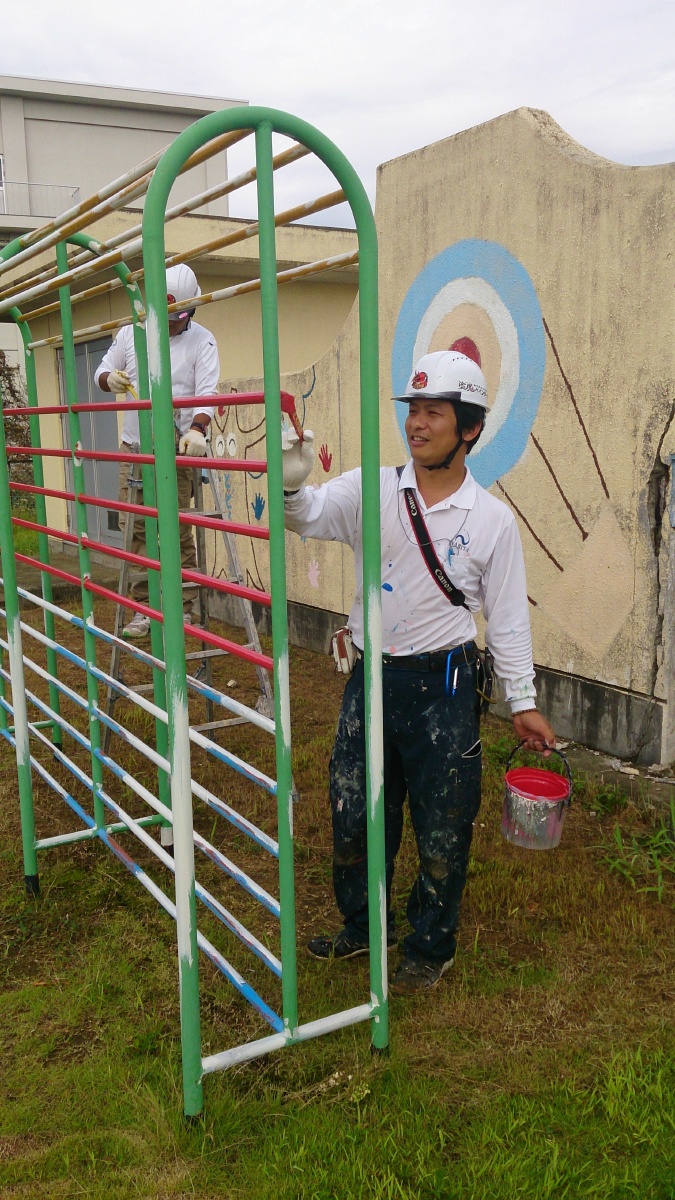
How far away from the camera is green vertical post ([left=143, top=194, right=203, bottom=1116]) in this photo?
194 centimetres

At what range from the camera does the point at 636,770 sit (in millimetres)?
4164

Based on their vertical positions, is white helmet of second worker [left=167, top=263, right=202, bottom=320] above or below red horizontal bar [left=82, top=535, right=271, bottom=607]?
above

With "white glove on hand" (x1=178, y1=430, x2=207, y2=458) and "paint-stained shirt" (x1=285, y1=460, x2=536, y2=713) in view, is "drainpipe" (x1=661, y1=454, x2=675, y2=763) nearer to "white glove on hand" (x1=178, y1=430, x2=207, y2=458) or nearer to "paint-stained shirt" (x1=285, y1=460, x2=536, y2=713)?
"paint-stained shirt" (x1=285, y1=460, x2=536, y2=713)

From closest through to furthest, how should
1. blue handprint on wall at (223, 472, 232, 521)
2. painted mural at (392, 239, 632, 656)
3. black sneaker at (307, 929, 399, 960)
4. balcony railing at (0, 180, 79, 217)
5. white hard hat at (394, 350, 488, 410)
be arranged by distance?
white hard hat at (394, 350, 488, 410) < black sneaker at (307, 929, 399, 960) < painted mural at (392, 239, 632, 656) < blue handprint on wall at (223, 472, 232, 521) < balcony railing at (0, 180, 79, 217)

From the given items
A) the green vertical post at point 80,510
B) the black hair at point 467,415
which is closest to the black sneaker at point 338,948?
the green vertical post at point 80,510

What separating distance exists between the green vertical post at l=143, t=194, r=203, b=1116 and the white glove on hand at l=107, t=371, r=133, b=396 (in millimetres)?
1458

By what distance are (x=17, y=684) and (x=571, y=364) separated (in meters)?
2.87

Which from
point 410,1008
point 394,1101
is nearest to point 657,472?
point 410,1008

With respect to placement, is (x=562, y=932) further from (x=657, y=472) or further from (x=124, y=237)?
(x=124, y=237)

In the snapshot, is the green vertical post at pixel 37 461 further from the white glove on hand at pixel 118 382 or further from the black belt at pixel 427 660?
the black belt at pixel 427 660

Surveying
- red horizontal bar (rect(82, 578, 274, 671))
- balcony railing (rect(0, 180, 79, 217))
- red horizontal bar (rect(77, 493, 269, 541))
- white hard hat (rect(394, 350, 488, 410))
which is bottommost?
red horizontal bar (rect(82, 578, 274, 671))

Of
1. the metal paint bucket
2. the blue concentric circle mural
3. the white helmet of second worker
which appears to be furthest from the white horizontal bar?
the blue concentric circle mural

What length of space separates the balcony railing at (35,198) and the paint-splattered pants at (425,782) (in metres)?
25.7

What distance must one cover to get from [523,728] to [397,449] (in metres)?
3.29
